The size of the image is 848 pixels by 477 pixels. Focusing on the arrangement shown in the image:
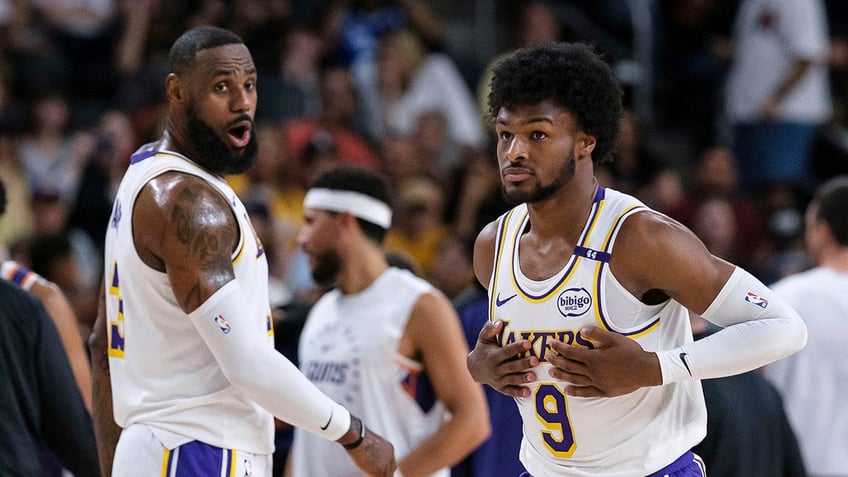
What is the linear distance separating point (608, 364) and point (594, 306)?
0.22 metres

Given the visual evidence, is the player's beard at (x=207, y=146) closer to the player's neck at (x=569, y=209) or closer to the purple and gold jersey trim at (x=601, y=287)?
the player's neck at (x=569, y=209)

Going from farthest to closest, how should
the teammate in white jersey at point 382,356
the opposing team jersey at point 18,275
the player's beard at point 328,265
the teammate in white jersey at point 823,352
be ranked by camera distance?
1. the teammate in white jersey at point 823,352
2. the player's beard at point 328,265
3. the teammate in white jersey at point 382,356
4. the opposing team jersey at point 18,275

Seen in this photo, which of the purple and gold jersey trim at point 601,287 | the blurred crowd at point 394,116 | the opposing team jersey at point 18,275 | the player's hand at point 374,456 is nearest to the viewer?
the purple and gold jersey trim at point 601,287

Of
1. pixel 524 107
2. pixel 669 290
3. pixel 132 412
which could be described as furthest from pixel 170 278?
pixel 669 290

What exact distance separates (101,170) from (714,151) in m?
5.73

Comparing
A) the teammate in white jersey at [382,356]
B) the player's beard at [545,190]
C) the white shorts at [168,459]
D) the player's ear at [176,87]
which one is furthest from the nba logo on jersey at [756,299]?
the player's ear at [176,87]

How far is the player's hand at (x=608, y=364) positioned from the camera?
3916 mm

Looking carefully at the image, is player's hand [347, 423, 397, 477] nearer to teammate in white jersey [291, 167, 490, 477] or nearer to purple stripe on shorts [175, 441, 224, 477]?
purple stripe on shorts [175, 441, 224, 477]

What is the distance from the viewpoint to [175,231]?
13.9 feet

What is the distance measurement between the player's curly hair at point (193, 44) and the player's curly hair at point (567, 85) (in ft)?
3.40

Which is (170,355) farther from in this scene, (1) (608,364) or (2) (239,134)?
(1) (608,364)

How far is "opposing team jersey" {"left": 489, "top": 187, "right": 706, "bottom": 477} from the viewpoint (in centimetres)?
406

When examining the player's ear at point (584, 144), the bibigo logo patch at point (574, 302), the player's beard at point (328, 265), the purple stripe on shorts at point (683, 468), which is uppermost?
the player's ear at point (584, 144)

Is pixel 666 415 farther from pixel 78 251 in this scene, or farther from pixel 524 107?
pixel 78 251
